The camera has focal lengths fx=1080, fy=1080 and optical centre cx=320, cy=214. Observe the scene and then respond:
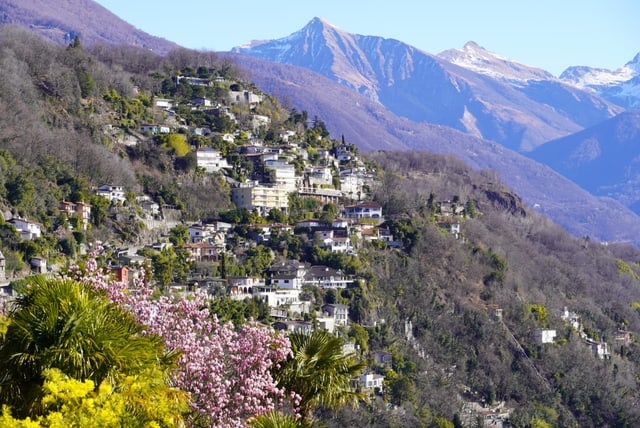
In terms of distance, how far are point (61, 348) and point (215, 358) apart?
2.39 metres

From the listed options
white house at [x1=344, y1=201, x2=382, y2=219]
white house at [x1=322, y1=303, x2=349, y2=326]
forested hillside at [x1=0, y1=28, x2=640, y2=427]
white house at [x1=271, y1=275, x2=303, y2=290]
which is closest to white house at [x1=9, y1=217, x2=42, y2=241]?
forested hillside at [x1=0, y1=28, x2=640, y2=427]

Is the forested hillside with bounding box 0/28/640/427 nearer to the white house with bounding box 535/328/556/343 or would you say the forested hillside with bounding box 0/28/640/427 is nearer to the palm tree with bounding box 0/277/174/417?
the white house with bounding box 535/328/556/343

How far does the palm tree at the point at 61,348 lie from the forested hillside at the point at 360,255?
2562 cm

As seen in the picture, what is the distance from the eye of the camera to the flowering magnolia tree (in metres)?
13.4

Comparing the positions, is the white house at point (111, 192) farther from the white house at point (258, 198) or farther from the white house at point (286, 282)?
the white house at point (286, 282)

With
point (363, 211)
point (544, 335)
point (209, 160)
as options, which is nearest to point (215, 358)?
point (544, 335)

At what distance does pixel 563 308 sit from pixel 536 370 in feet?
31.9

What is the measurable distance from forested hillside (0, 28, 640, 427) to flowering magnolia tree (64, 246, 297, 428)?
77.3ft

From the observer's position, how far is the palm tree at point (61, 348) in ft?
39.1

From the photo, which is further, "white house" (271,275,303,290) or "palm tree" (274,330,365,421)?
"white house" (271,275,303,290)

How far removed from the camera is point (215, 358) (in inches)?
541

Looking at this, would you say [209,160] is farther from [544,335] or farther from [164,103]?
[544,335]

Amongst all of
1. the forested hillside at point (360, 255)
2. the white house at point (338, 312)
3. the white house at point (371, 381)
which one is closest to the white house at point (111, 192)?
the forested hillside at point (360, 255)

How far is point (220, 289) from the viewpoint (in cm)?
4481
